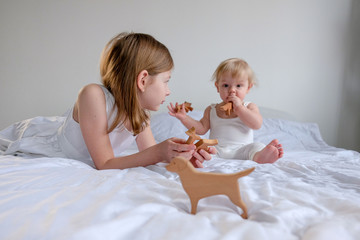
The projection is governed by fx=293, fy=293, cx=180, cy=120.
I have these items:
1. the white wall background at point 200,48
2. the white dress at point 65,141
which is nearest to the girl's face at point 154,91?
the white dress at point 65,141

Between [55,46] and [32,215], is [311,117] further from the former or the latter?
[32,215]

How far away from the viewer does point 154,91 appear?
1129 millimetres

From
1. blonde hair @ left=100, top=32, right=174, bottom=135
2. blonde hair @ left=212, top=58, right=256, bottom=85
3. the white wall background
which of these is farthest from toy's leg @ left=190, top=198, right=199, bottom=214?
the white wall background

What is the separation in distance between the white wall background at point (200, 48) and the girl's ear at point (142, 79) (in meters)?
1.27

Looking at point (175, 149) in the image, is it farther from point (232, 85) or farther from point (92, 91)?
point (232, 85)

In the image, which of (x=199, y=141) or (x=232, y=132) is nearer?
(x=199, y=141)

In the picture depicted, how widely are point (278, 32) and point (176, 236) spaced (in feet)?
7.78

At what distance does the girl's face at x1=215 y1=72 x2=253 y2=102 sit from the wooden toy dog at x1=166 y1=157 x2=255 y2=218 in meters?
1.00

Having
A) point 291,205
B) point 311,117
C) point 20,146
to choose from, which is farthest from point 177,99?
point 291,205

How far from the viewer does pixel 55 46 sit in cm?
226

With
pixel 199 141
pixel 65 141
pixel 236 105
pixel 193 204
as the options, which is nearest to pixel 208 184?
pixel 193 204

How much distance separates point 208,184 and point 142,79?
624 millimetres

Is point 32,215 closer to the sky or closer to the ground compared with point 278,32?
closer to the ground

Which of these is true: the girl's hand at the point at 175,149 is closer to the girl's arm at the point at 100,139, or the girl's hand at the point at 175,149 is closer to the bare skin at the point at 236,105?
the girl's arm at the point at 100,139
